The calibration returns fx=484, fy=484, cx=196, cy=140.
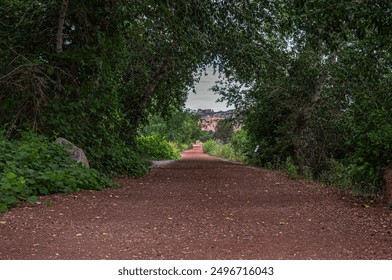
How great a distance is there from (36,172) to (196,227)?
3189 mm

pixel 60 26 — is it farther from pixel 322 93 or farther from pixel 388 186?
pixel 322 93

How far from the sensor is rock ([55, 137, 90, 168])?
9661 mm

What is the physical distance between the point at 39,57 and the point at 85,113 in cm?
166

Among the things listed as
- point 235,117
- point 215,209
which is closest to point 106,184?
point 215,209

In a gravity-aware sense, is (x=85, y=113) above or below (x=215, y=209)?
above

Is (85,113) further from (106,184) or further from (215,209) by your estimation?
(215,209)

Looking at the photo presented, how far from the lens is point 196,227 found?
5.99 meters

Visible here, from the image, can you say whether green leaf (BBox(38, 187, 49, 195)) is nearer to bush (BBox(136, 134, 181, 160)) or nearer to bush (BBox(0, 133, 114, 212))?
bush (BBox(0, 133, 114, 212))

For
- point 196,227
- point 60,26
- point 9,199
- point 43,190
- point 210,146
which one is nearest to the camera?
point 196,227

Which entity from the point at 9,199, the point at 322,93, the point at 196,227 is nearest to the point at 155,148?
the point at 322,93

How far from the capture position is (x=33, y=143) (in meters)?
8.80

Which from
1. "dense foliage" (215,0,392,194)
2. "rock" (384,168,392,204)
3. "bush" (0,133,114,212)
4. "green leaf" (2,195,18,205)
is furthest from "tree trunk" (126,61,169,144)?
"rock" (384,168,392,204)

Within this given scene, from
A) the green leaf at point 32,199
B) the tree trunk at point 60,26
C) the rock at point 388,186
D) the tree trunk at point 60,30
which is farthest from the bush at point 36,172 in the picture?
the rock at point 388,186

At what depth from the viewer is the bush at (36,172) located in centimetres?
693
